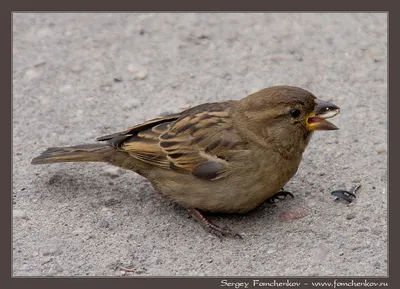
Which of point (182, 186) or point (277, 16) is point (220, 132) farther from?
point (277, 16)

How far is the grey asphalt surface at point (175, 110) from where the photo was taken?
637 centimetres

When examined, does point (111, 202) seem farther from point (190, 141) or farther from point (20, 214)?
point (190, 141)

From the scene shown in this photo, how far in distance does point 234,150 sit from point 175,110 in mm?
1680

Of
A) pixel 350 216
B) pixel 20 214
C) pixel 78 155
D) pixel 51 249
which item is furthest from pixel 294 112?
pixel 20 214

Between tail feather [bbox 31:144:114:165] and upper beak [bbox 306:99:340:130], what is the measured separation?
1557mm

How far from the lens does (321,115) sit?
259 inches

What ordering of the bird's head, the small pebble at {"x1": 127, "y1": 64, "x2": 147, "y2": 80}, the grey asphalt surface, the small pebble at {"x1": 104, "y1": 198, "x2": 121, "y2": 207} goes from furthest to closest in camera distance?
1. the small pebble at {"x1": 127, "y1": 64, "x2": 147, "y2": 80}
2. the small pebble at {"x1": 104, "y1": 198, "x2": 121, "y2": 207}
3. the bird's head
4. the grey asphalt surface

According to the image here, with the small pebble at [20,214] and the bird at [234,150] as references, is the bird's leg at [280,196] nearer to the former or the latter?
the bird at [234,150]

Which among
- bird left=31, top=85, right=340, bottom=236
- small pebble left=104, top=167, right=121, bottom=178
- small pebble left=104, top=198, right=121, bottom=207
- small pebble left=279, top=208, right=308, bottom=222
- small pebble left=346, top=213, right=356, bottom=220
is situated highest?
bird left=31, top=85, right=340, bottom=236

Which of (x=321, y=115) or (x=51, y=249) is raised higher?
(x=321, y=115)

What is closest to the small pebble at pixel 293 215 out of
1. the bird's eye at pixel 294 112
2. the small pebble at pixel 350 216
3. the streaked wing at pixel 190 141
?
the small pebble at pixel 350 216

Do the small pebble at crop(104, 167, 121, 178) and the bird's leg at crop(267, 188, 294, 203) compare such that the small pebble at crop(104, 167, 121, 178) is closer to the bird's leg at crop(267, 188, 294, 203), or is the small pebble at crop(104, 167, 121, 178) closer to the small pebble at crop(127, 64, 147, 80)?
the bird's leg at crop(267, 188, 294, 203)

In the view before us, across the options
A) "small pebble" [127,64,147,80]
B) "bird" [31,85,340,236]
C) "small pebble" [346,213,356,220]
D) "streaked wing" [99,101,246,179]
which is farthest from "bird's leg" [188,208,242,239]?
"small pebble" [127,64,147,80]

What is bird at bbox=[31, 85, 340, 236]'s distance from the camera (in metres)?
6.55
